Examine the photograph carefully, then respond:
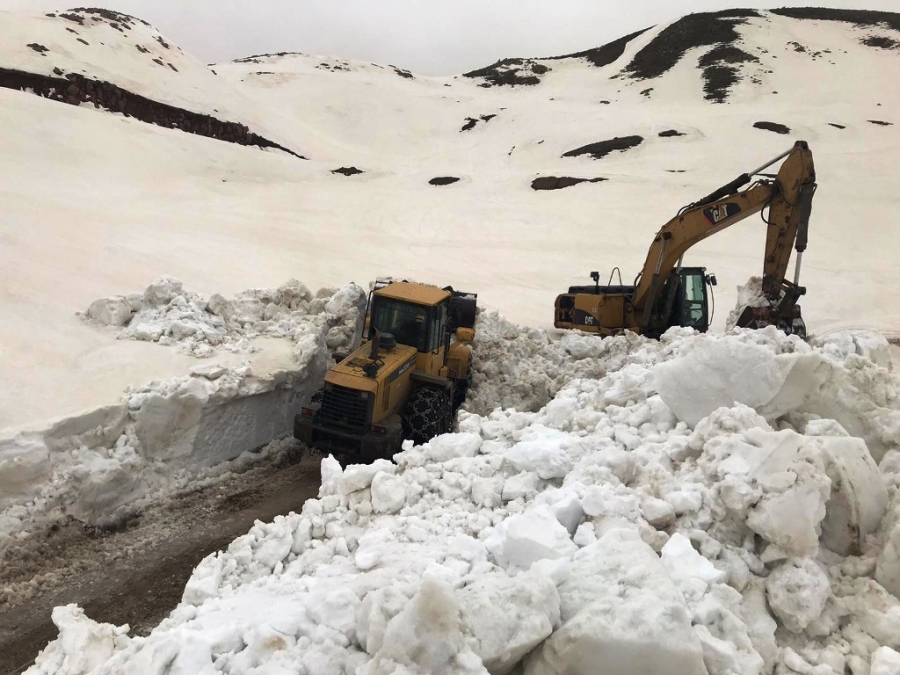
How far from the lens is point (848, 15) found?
54.2 meters

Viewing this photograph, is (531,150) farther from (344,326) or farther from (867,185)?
(344,326)

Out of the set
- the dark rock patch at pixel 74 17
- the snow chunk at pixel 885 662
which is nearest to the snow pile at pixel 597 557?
the snow chunk at pixel 885 662

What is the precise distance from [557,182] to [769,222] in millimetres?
16367

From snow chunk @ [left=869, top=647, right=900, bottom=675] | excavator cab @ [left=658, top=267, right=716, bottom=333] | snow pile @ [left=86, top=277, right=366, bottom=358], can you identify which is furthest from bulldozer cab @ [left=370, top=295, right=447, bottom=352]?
snow chunk @ [left=869, top=647, right=900, bottom=675]

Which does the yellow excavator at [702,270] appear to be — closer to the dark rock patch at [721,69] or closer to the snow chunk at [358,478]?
the snow chunk at [358,478]

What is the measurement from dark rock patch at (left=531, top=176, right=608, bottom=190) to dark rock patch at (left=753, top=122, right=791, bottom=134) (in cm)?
1122

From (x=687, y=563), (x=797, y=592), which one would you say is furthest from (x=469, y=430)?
(x=797, y=592)

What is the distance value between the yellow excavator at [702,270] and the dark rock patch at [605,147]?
1965 centimetres

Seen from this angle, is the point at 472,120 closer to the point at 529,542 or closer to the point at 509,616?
the point at 529,542

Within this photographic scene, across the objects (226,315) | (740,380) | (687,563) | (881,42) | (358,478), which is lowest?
(226,315)

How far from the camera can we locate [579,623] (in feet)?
8.80

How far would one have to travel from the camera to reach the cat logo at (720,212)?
8.68 meters

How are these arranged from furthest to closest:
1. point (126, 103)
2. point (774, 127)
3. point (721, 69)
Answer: point (721, 69) < point (774, 127) < point (126, 103)

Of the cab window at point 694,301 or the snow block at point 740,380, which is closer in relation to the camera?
the snow block at point 740,380
